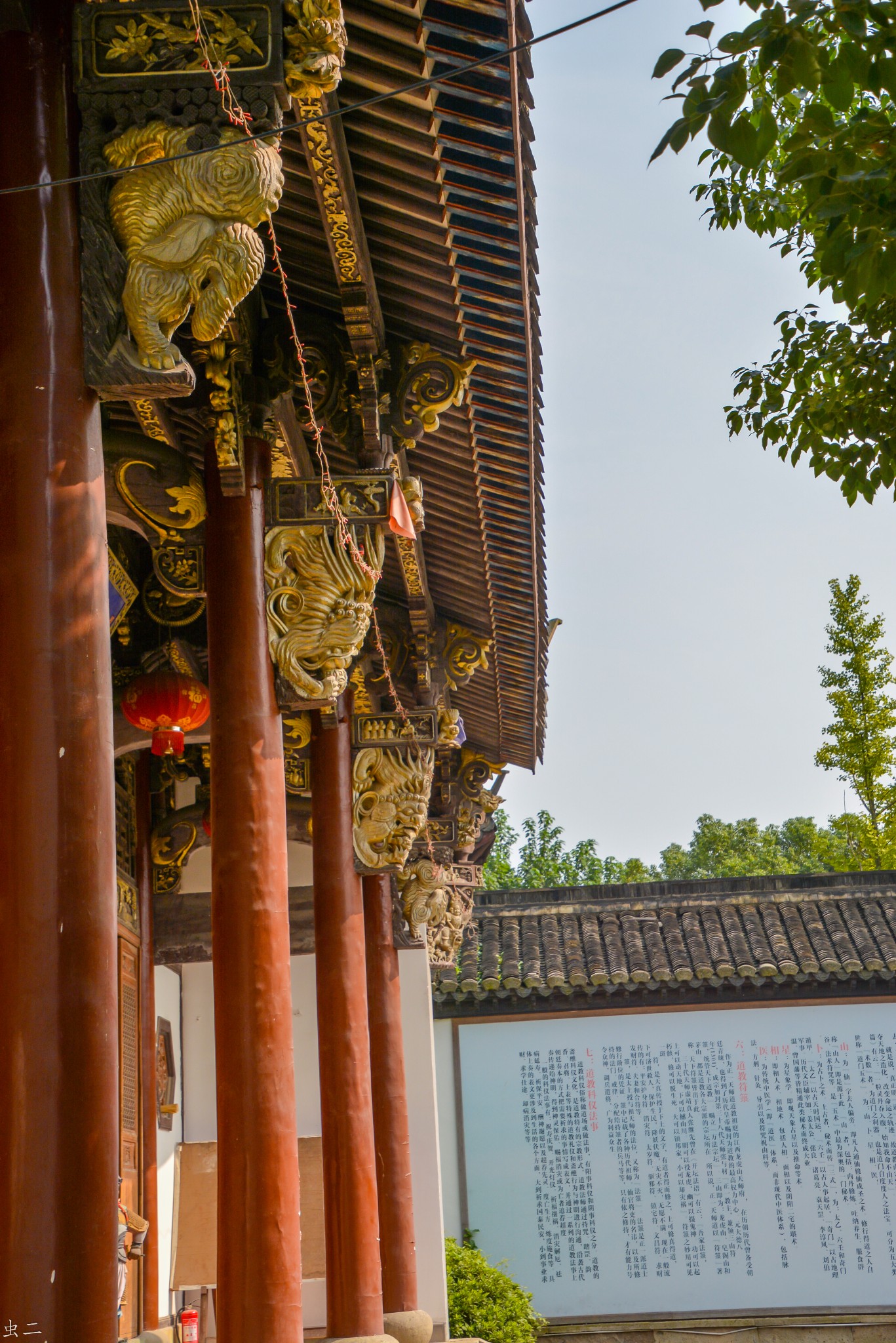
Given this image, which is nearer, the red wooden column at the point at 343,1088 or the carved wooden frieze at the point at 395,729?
the red wooden column at the point at 343,1088

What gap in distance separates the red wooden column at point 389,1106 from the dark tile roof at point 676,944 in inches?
165

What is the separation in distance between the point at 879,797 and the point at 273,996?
21.9 metres

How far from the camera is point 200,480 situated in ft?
18.4

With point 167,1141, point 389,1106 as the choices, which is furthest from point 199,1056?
point 389,1106

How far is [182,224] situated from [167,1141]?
821 cm

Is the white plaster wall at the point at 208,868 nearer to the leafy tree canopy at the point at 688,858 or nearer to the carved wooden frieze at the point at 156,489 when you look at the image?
the carved wooden frieze at the point at 156,489

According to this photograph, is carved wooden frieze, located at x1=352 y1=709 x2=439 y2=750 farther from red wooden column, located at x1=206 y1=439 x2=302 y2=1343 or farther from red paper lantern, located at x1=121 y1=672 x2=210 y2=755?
red wooden column, located at x1=206 y1=439 x2=302 y2=1343

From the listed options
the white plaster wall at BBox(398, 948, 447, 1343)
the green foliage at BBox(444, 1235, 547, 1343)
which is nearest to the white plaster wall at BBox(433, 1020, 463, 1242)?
the green foliage at BBox(444, 1235, 547, 1343)

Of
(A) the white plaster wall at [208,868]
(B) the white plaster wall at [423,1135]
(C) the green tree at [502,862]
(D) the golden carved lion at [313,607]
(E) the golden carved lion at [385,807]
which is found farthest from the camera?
(C) the green tree at [502,862]

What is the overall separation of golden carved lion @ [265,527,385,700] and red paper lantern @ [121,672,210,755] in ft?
6.98

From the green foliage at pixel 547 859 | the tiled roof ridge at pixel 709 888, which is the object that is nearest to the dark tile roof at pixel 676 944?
the tiled roof ridge at pixel 709 888

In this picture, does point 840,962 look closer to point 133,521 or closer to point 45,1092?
point 133,521

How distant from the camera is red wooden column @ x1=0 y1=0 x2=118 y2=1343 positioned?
2.70 m

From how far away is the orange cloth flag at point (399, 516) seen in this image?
553 centimetres
